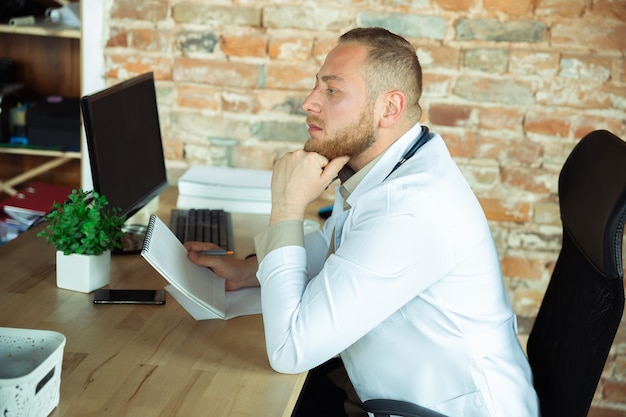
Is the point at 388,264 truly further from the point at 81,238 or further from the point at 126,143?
the point at 126,143

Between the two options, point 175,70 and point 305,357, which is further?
point 175,70

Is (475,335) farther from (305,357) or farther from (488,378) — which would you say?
(305,357)

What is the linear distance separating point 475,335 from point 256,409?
0.50 metres

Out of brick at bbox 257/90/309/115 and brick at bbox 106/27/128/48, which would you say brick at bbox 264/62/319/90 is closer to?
brick at bbox 257/90/309/115

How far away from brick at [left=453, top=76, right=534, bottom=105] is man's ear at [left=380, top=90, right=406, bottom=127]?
99 cm

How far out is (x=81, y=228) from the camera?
170 centimetres

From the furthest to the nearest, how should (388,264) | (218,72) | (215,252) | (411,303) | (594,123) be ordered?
(218,72) → (594,123) → (215,252) → (411,303) → (388,264)

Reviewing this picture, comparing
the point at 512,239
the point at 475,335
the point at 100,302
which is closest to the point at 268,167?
the point at 512,239

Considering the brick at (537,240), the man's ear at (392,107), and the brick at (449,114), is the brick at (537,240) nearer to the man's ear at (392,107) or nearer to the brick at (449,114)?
the brick at (449,114)

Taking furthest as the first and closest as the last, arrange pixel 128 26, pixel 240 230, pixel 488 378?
pixel 128 26, pixel 240 230, pixel 488 378

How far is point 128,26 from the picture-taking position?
8.96 feet

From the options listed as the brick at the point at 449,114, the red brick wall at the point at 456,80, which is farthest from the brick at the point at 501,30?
the brick at the point at 449,114

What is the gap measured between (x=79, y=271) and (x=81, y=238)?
0.07 m

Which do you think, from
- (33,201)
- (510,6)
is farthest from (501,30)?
(33,201)
